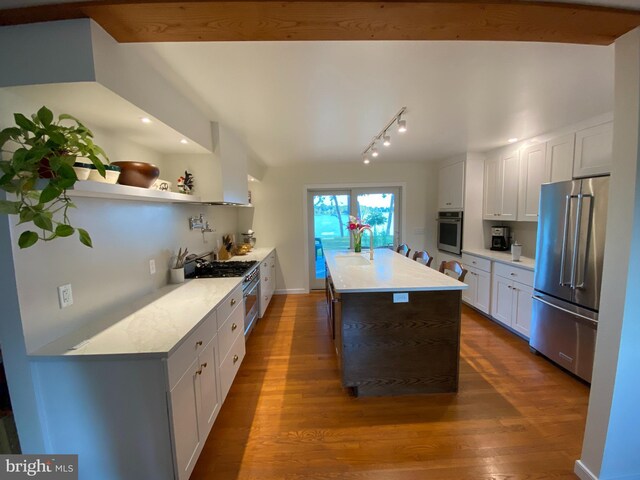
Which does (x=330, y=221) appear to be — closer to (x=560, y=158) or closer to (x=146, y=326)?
(x=560, y=158)

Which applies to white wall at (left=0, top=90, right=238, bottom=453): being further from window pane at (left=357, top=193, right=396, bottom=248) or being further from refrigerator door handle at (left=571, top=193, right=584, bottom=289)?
refrigerator door handle at (left=571, top=193, right=584, bottom=289)

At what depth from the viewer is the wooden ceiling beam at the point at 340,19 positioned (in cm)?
101

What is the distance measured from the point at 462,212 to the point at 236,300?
3481 mm

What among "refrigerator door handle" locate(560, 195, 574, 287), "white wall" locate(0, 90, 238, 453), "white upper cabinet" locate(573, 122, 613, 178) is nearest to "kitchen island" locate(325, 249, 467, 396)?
"refrigerator door handle" locate(560, 195, 574, 287)

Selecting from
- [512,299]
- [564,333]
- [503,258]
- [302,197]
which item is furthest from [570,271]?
[302,197]

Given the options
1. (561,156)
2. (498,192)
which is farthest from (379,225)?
(561,156)

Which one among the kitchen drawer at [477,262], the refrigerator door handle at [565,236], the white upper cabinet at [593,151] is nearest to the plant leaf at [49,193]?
the refrigerator door handle at [565,236]

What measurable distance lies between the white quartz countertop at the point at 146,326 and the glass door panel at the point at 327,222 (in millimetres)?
2895

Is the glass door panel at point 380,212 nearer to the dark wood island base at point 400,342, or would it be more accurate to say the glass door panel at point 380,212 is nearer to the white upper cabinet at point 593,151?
the white upper cabinet at point 593,151

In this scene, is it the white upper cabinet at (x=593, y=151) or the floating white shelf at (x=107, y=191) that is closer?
the floating white shelf at (x=107, y=191)

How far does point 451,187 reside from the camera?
13.7ft

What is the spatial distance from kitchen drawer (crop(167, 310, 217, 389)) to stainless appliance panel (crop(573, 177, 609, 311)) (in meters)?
2.97

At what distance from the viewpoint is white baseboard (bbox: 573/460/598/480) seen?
1.38 metres

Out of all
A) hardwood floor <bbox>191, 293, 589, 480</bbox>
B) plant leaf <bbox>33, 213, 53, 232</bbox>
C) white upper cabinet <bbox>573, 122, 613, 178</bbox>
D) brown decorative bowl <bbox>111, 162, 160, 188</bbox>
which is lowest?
hardwood floor <bbox>191, 293, 589, 480</bbox>
